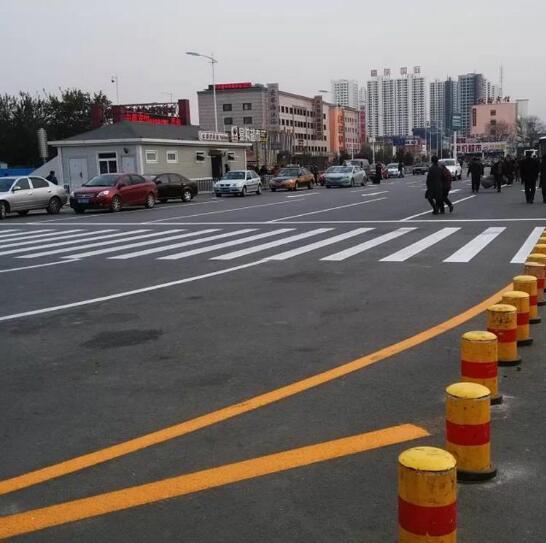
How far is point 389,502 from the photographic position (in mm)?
3586

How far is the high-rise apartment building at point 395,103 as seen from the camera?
185m

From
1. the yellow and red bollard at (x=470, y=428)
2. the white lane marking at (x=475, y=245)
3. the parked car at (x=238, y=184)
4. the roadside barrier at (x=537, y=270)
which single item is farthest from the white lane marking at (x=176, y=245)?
the parked car at (x=238, y=184)

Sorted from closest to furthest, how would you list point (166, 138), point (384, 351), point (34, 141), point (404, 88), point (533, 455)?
point (533, 455) → point (384, 351) → point (166, 138) → point (34, 141) → point (404, 88)

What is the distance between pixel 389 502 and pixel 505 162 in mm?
39687

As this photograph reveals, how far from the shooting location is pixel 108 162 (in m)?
41.3

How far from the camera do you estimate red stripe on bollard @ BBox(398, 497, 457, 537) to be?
2.75 m

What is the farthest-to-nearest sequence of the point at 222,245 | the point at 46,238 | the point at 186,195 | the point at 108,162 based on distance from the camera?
the point at 108,162 < the point at 186,195 < the point at 46,238 < the point at 222,245

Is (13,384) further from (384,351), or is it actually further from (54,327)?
(384,351)

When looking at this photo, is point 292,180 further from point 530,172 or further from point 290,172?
point 530,172

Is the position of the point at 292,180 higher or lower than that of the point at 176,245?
higher

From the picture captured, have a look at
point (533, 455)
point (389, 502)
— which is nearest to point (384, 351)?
point (533, 455)

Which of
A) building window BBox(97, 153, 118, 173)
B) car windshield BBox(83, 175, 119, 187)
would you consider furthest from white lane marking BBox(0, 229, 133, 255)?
building window BBox(97, 153, 118, 173)

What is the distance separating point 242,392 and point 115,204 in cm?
2391

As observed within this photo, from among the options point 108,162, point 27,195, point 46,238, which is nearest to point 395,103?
point 108,162
